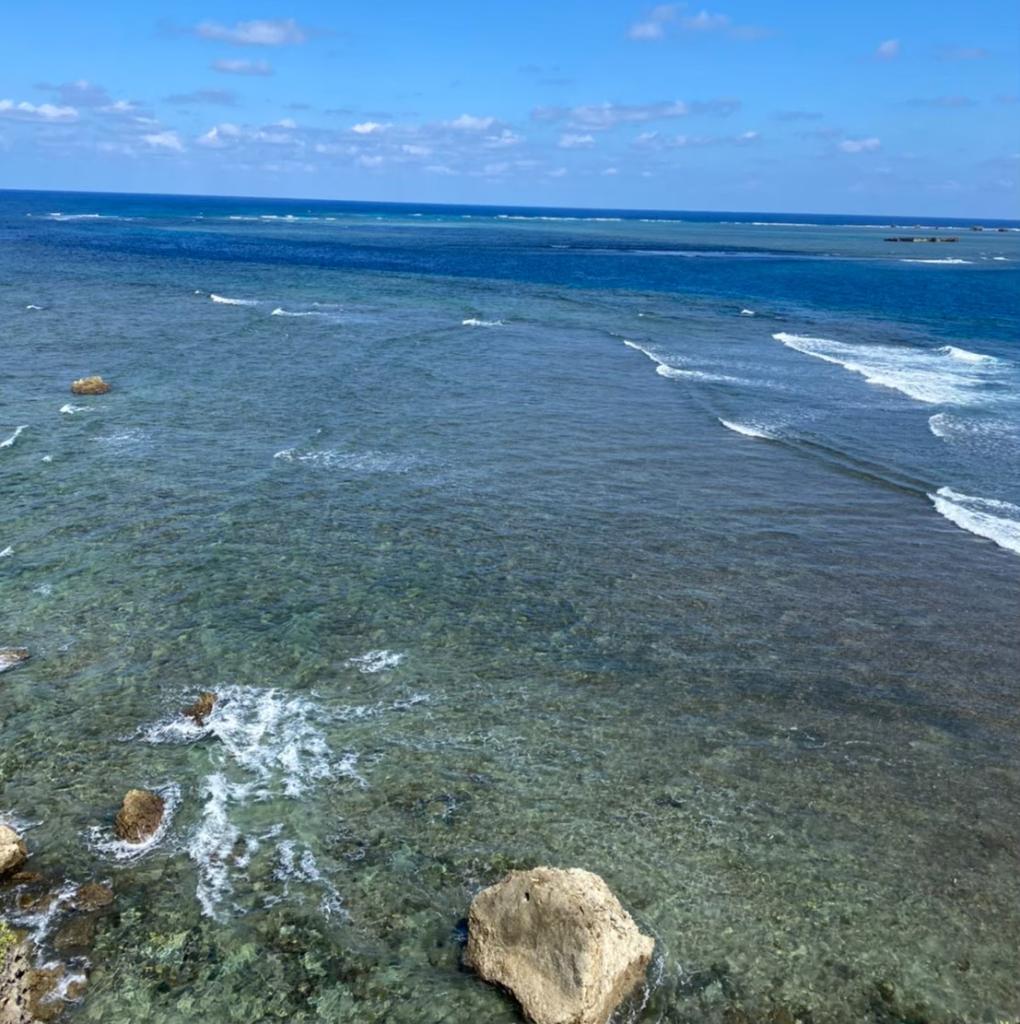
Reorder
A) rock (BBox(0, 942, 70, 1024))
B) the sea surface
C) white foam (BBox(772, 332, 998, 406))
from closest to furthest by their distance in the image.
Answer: rock (BBox(0, 942, 70, 1024))
the sea surface
white foam (BBox(772, 332, 998, 406))

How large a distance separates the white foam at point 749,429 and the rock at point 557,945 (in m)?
30.1

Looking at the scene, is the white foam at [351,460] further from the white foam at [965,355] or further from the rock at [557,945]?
the white foam at [965,355]

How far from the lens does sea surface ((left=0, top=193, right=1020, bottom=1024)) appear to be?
44.3 feet

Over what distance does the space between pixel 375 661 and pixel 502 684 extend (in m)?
3.11

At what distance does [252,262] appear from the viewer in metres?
117

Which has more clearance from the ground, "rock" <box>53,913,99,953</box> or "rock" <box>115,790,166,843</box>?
"rock" <box>115,790,166,843</box>

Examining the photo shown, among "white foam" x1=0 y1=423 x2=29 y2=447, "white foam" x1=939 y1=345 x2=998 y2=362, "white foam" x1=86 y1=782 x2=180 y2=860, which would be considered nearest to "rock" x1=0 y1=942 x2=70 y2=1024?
"white foam" x1=86 y1=782 x2=180 y2=860

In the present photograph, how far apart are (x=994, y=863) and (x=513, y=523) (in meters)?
17.0

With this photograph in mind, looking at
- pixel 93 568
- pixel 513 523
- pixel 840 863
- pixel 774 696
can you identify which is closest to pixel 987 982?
pixel 840 863

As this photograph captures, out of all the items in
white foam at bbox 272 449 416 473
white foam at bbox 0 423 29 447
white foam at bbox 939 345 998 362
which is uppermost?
white foam at bbox 939 345 998 362

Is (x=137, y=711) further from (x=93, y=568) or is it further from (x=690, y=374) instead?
(x=690, y=374)

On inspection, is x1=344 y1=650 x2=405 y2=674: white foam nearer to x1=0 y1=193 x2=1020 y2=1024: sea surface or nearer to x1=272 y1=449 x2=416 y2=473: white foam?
x1=0 y1=193 x2=1020 y2=1024: sea surface

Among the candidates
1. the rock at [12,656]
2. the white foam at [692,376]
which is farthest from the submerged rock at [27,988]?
the white foam at [692,376]

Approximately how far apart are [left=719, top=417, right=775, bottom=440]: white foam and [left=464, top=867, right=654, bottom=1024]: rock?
3013cm
